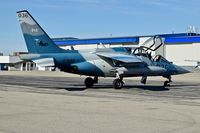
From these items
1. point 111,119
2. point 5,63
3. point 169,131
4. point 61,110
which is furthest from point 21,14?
point 5,63

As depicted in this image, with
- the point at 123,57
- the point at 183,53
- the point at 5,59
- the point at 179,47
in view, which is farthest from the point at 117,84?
the point at 5,59

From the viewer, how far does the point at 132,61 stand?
→ 1136 inches

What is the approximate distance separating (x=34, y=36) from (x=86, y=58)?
372 centimetres

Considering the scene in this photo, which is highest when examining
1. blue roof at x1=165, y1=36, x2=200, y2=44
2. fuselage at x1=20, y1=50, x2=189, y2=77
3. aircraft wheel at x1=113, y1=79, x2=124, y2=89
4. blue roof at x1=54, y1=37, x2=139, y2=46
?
blue roof at x1=54, y1=37, x2=139, y2=46

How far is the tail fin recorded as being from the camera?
2822 cm

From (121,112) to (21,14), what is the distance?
52.8ft

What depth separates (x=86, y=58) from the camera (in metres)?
28.9

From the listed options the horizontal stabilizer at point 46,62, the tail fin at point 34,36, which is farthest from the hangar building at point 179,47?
the horizontal stabilizer at point 46,62

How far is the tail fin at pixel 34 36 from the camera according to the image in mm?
28219

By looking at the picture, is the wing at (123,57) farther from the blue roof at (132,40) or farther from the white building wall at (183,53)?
the blue roof at (132,40)

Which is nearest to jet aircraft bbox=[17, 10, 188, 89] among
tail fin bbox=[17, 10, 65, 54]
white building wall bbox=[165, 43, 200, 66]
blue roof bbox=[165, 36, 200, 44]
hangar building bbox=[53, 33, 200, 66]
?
tail fin bbox=[17, 10, 65, 54]

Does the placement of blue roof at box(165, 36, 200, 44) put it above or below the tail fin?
above

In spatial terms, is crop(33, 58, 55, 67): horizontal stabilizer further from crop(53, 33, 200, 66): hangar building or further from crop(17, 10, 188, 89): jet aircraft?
crop(53, 33, 200, 66): hangar building

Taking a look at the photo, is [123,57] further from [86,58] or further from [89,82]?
[89,82]
